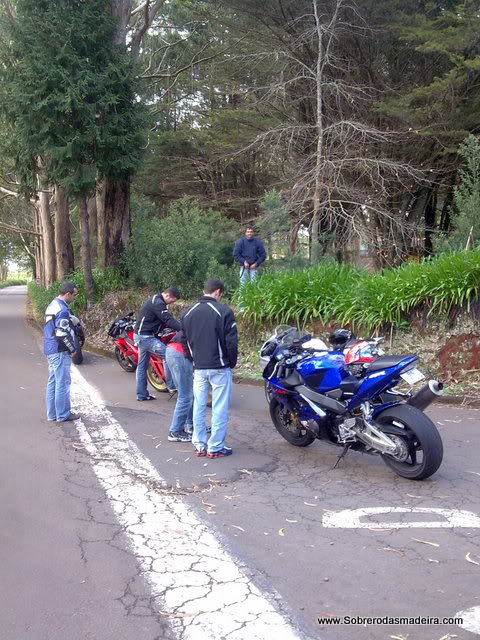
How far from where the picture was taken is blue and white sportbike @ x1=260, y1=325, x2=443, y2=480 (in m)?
5.62

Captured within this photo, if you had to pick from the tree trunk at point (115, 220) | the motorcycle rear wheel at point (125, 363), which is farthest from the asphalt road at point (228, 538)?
the tree trunk at point (115, 220)

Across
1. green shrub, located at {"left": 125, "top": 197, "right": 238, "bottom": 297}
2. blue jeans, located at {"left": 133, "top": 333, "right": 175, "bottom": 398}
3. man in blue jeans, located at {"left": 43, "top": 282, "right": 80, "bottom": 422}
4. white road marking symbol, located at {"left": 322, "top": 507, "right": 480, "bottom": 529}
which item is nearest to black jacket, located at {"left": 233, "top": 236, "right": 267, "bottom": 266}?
green shrub, located at {"left": 125, "top": 197, "right": 238, "bottom": 297}

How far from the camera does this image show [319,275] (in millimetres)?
12070

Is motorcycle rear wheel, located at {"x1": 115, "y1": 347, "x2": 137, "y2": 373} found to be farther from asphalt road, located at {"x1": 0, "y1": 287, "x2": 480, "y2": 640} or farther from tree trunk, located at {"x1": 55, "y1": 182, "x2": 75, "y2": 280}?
tree trunk, located at {"x1": 55, "y1": 182, "x2": 75, "y2": 280}

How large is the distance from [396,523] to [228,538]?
1287 mm

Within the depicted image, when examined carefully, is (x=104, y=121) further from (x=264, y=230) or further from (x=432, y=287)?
(x=432, y=287)

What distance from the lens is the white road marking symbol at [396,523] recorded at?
4793 millimetres

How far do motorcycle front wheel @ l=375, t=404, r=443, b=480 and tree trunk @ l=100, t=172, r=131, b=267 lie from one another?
15511mm

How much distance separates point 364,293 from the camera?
1088 cm

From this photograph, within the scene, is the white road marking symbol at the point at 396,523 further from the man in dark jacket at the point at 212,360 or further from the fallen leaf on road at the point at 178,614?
the man in dark jacket at the point at 212,360

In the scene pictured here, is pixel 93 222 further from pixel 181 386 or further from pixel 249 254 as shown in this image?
pixel 181 386

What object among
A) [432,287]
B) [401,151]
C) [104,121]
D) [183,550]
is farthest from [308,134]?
[183,550]

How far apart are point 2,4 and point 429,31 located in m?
13.4

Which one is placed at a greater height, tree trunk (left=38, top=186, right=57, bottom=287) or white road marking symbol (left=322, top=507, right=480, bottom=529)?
tree trunk (left=38, top=186, right=57, bottom=287)
